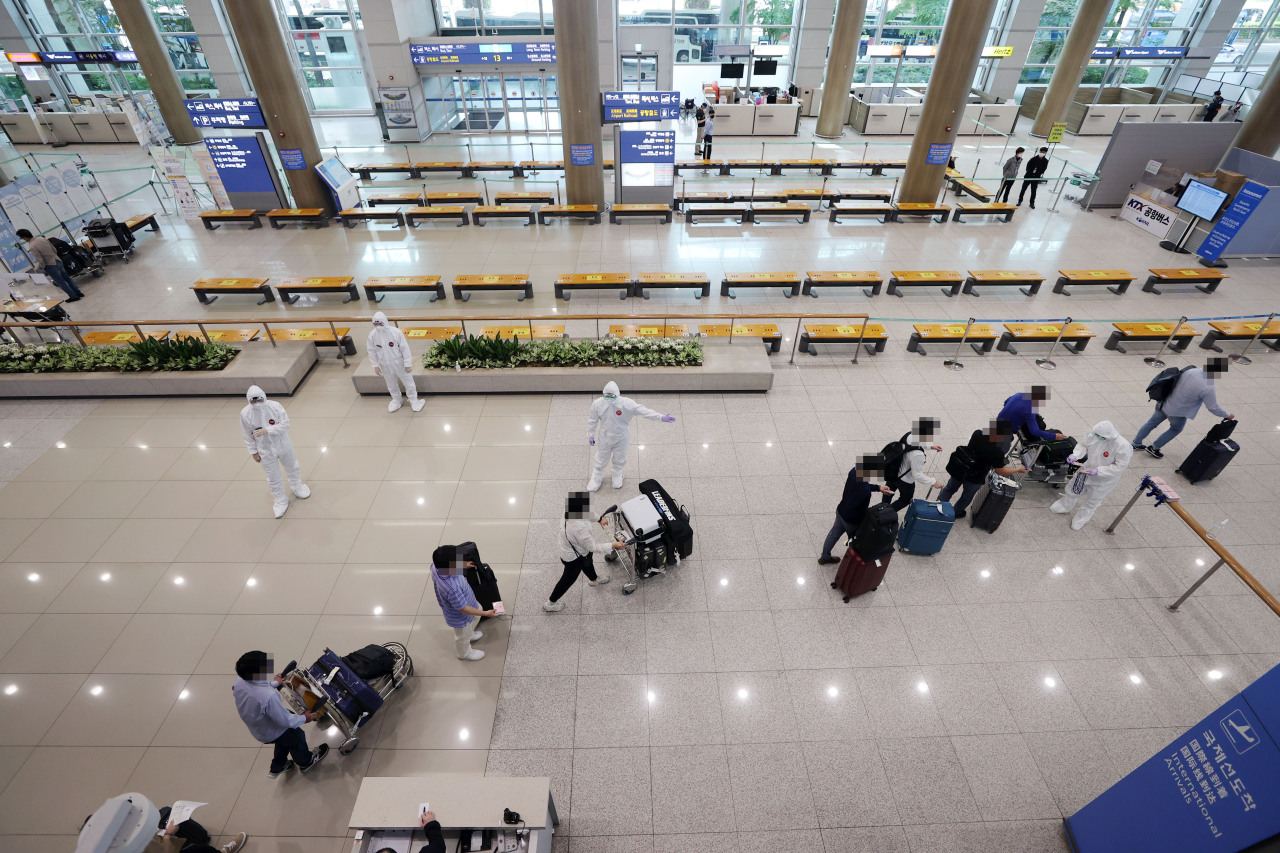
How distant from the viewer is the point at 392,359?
24.7 ft

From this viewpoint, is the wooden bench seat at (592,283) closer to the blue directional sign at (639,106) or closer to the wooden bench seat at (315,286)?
the wooden bench seat at (315,286)

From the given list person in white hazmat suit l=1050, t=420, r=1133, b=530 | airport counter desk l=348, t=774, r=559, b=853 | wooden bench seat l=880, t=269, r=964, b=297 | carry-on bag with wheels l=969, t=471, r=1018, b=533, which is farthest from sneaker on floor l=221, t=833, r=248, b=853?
wooden bench seat l=880, t=269, r=964, b=297

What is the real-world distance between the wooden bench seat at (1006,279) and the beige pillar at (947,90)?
4.49 metres

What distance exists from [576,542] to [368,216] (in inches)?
480

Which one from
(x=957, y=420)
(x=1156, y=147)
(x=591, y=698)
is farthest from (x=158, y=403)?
(x=1156, y=147)

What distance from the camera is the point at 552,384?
8242mm

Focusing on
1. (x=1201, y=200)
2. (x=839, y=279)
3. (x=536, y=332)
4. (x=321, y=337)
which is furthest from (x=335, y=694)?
(x=1201, y=200)

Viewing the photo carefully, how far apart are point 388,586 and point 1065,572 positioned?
6854 millimetres

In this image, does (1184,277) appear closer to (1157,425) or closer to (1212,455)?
(1157,425)

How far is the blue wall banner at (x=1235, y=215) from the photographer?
11.3 m

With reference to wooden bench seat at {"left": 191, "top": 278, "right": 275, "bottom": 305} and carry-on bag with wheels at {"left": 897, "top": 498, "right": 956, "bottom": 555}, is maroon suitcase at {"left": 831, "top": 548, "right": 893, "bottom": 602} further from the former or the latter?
wooden bench seat at {"left": 191, "top": 278, "right": 275, "bottom": 305}

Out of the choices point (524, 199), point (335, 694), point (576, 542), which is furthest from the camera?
point (524, 199)

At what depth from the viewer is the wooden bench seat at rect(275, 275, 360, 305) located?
10500mm

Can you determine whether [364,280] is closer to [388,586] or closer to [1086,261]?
[388,586]
